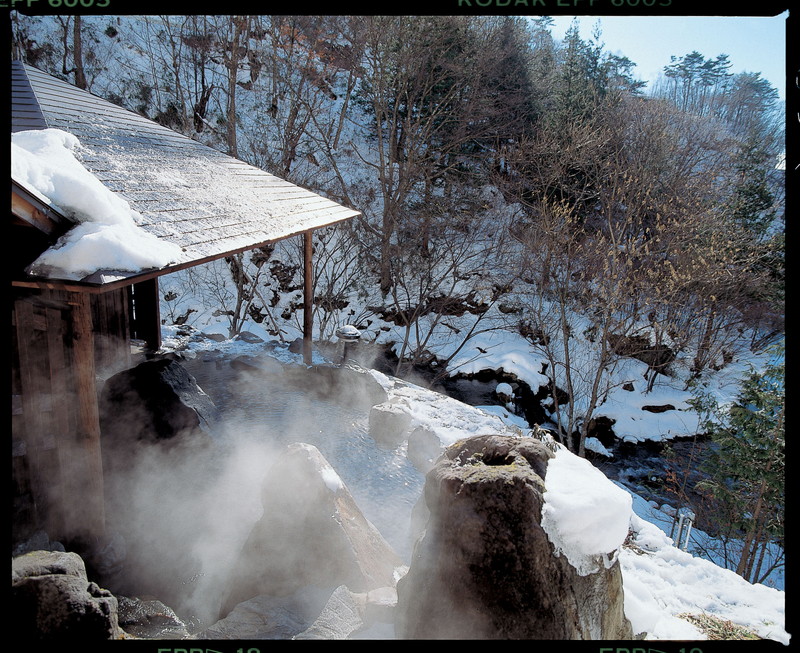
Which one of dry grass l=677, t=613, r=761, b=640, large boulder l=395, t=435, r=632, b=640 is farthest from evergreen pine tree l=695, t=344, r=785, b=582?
large boulder l=395, t=435, r=632, b=640

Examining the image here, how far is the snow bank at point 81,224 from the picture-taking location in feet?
9.16

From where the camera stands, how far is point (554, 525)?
2328 millimetres

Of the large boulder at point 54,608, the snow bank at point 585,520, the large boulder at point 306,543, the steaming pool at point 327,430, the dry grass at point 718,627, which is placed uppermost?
the snow bank at point 585,520

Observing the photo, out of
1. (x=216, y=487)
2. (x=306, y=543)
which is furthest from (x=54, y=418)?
(x=306, y=543)

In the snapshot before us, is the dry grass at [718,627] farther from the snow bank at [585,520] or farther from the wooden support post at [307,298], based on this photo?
the wooden support post at [307,298]

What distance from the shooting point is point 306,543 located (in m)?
3.40

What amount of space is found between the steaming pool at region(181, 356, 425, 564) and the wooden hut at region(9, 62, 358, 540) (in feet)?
7.01

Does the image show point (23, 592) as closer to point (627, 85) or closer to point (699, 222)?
point (699, 222)

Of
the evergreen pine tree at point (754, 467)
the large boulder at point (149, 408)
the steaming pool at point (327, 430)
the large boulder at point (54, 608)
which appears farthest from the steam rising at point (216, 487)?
the evergreen pine tree at point (754, 467)

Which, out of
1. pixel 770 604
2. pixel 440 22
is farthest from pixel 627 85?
pixel 770 604

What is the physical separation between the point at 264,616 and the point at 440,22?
15484mm

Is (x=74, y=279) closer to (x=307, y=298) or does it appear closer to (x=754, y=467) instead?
(x=307, y=298)

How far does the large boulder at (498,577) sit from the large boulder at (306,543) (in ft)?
2.98

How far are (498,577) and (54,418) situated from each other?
3579 mm
